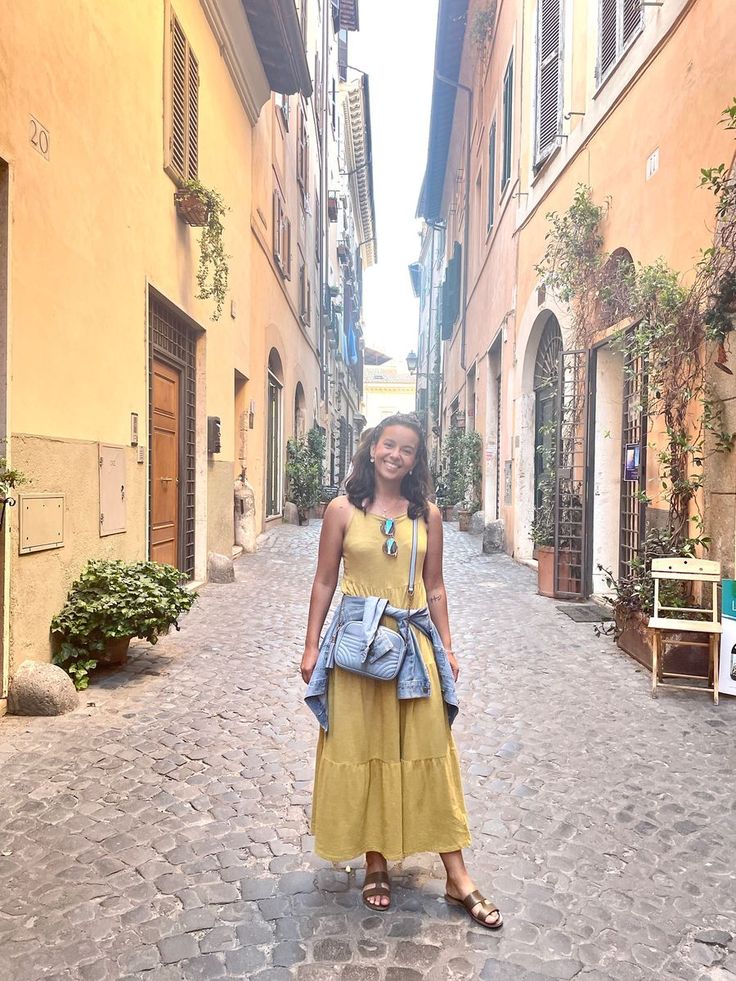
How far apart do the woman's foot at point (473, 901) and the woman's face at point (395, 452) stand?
129 cm

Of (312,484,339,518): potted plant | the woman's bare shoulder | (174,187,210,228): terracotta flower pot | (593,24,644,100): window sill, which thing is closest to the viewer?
the woman's bare shoulder

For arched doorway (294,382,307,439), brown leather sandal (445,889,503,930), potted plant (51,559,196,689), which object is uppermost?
arched doorway (294,382,307,439)

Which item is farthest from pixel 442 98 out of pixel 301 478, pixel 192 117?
pixel 192 117

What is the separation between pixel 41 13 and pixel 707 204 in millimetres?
4242

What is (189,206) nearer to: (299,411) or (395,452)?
(395,452)

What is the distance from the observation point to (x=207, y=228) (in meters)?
7.10

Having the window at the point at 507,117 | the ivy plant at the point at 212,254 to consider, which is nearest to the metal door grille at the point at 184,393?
the ivy plant at the point at 212,254

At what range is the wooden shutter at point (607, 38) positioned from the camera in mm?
6820

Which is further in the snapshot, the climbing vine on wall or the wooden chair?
the climbing vine on wall

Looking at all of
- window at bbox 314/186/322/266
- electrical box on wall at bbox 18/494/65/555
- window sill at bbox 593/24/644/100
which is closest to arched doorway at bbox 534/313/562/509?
window sill at bbox 593/24/644/100

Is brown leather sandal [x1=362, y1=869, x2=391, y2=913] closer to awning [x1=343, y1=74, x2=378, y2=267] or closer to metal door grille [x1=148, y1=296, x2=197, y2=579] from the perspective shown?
metal door grille [x1=148, y1=296, x2=197, y2=579]

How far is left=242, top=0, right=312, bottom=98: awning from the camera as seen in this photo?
8.60 metres

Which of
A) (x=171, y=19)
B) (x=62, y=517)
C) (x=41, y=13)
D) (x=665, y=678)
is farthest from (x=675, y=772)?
(x=171, y=19)

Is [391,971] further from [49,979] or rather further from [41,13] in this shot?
[41,13]
